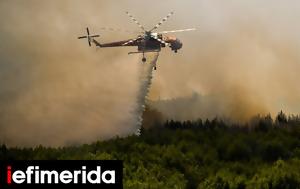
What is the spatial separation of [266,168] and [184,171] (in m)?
20.5

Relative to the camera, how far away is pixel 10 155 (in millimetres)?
190000

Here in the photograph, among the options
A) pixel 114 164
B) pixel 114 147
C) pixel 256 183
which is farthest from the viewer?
pixel 114 147

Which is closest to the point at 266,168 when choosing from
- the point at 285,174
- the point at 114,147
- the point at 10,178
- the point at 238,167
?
the point at 238,167

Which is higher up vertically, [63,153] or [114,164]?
[63,153]

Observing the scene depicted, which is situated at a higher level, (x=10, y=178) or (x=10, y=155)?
(x=10, y=155)

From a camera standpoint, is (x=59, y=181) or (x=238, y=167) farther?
(x=238, y=167)

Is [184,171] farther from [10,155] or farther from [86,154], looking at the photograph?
[10,155]

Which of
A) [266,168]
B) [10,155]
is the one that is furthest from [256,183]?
[10,155]

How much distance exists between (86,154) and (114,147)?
1633cm

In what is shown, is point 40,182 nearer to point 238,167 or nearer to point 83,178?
point 83,178

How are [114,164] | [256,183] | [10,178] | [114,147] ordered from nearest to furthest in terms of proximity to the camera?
1. [114,164]
2. [10,178]
3. [256,183]
4. [114,147]

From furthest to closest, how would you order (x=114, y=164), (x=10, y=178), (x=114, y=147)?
1. (x=114, y=147)
2. (x=10, y=178)
3. (x=114, y=164)

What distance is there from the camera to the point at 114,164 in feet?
280

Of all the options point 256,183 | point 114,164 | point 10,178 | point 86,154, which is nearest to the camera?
point 114,164
